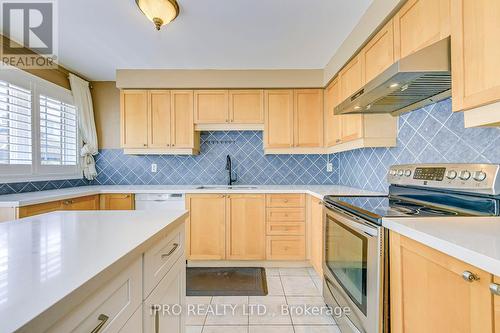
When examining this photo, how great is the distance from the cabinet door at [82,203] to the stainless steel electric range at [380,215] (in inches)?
95.7

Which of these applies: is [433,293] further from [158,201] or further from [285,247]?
[158,201]

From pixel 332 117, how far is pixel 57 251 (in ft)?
8.98

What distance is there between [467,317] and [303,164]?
2614mm

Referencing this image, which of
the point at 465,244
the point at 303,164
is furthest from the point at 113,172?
the point at 465,244

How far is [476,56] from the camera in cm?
97

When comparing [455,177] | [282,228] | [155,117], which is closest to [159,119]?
[155,117]

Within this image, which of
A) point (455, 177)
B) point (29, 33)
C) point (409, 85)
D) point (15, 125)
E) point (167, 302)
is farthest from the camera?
point (15, 125)

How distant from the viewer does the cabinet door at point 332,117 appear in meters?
2.64

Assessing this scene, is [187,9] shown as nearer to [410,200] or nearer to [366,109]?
[366,109]

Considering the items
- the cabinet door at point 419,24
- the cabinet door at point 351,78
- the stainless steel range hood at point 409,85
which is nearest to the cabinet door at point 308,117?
the cabinet door at point 351,78

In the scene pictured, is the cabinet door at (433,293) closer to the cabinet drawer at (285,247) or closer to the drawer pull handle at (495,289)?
the drawer pull handle at (495,289)

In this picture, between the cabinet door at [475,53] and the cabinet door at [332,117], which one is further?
the cabinet door at [332,117]

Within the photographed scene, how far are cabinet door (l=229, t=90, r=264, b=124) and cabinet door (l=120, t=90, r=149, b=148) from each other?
43.5 inches

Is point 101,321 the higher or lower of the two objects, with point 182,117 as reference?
lower
